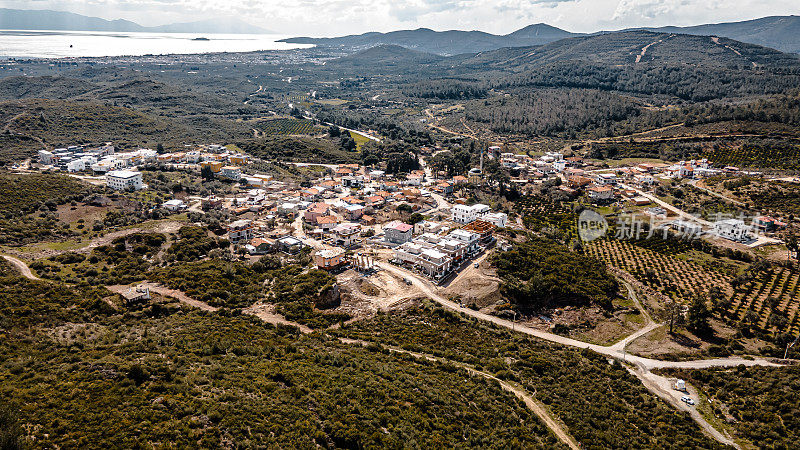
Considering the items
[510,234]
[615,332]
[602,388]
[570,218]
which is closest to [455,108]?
[570,218]

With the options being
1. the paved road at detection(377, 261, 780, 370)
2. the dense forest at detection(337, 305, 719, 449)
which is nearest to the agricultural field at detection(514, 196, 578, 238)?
the paved road at detection(377, 261, 780, 370)

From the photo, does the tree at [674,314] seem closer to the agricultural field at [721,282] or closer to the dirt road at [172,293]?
the agricultural field at [721,282]

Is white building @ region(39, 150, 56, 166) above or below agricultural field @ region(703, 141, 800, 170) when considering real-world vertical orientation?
below

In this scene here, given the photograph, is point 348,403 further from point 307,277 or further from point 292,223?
point 292,223

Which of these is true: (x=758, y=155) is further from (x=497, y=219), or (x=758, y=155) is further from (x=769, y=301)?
(x=497, y=219)

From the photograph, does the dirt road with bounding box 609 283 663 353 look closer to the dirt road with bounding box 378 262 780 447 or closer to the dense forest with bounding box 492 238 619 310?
the dirt road with bounding box 378 262 780 447

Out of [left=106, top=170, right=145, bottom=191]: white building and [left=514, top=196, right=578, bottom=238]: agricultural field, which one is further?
[left=514, top=196, right=578, bottom=238]: agricultural field
